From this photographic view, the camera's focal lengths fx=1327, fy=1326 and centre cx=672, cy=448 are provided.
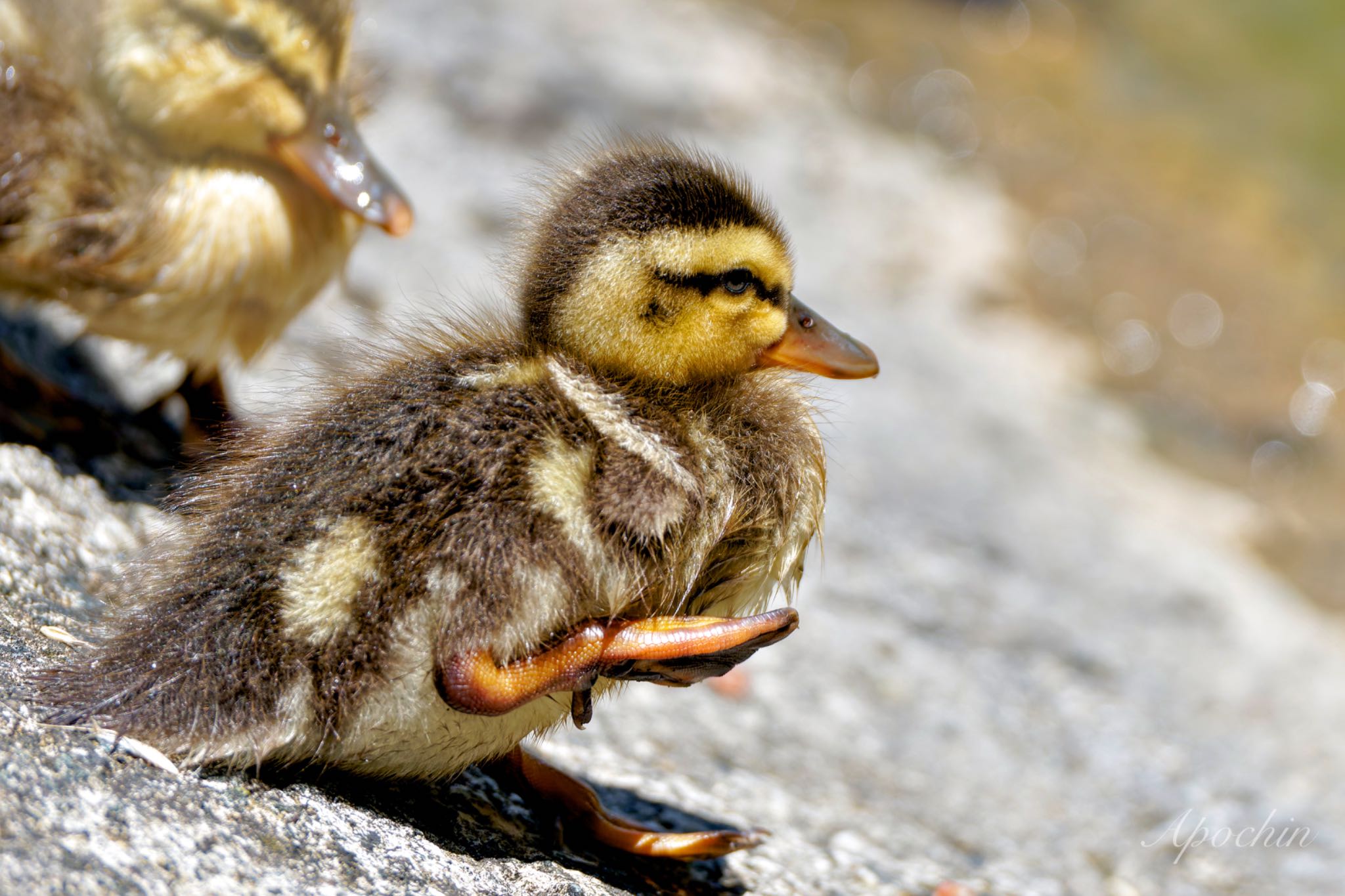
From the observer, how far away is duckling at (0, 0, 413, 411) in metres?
2.91

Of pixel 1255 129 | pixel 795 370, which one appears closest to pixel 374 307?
pixel 795 370

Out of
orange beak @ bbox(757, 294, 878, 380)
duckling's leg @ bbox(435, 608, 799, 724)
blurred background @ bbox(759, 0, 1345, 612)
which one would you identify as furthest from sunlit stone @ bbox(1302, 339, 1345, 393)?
duckling's leg @ bbox(435, 608, 799, 724)

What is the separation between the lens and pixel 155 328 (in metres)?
3.06

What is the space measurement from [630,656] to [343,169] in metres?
1.60

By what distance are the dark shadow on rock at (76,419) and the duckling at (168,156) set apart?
26 centimetres

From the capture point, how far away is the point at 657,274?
220 cm

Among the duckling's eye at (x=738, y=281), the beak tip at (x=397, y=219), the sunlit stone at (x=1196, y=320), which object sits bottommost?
the beak tip at (x=397, y=219)

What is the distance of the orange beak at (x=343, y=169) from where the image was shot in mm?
3006

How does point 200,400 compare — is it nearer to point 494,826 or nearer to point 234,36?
point 234,36

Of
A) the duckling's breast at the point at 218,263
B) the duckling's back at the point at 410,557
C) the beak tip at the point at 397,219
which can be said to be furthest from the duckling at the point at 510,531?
the duckling's breast at the point at 218,263

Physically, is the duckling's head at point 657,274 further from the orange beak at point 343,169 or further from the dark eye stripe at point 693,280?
the orange beak at point 343,169
